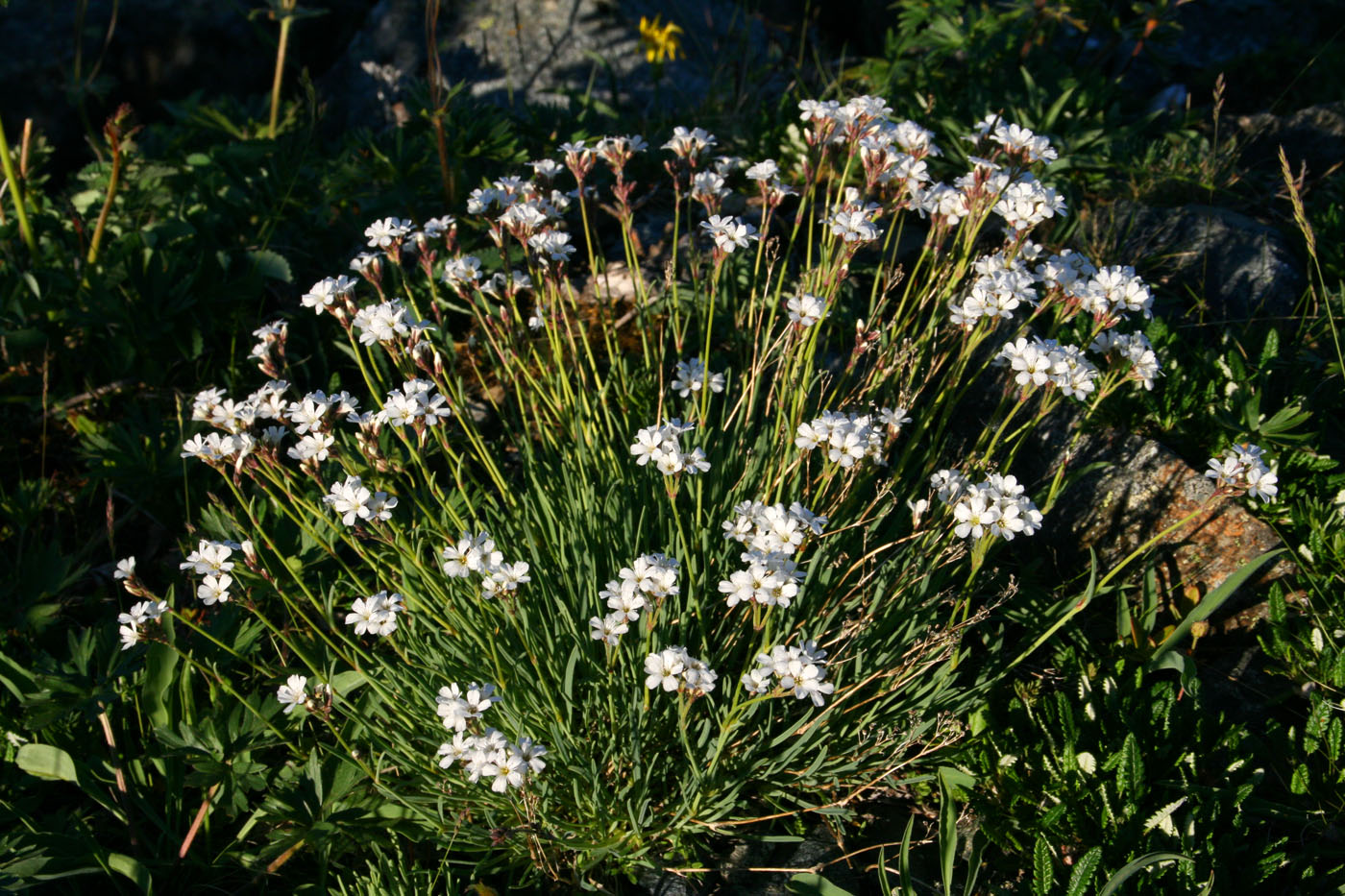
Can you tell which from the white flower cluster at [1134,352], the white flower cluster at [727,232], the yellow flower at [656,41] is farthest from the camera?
the yellow flower at [656,41]

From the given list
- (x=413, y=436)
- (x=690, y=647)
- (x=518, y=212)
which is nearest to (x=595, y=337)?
(x=413, y=436)

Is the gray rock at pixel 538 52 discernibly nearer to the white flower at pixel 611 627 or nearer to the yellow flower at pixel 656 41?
the yellow flower at pixel 656 41

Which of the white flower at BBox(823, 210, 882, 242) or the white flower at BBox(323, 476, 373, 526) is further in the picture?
the white flower at BBox(823, 210, 882, 242)

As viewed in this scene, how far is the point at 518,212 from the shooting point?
7.84ft

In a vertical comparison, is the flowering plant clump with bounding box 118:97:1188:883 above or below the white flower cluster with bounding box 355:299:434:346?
below

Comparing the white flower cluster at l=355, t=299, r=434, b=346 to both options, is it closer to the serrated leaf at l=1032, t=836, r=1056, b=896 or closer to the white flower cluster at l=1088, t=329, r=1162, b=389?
the white flower cluster at l=1088, t=329, r=1162, b=389

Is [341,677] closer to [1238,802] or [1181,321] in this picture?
[1238,802]

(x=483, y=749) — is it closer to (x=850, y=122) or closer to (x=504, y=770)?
(x=504, y=770)

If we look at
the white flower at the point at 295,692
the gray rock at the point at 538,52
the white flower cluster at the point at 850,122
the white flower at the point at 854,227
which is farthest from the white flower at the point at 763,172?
the gray rock at the point at 538,52

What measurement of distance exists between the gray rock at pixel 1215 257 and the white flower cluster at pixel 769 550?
2450 millimetres

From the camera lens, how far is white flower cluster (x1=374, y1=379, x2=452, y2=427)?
6.56 feet

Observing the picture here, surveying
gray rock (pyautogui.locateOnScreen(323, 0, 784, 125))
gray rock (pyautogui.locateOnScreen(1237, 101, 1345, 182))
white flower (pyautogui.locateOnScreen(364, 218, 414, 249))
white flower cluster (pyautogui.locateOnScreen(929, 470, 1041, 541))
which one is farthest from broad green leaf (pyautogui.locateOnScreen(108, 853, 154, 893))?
gray rock (pyautogui.locateOnScreen(1237, 101, 1345, 182))

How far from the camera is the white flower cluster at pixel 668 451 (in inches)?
80.9

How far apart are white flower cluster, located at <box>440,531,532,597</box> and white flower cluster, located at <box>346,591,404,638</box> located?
17cm
